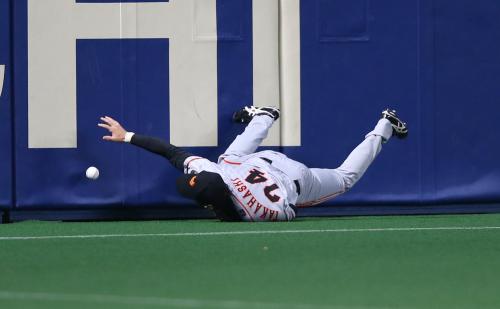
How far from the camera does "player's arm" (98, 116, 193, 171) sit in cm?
939

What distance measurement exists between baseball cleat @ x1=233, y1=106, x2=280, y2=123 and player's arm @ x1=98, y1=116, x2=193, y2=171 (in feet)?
1.74

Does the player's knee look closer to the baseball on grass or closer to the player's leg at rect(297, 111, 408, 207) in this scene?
the player's leg at rect(297, 111, 408, 207)

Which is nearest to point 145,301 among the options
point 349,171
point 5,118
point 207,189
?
point 207,189

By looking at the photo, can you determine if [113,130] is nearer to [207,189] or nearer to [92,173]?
[92,173]

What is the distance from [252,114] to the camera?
968 centimetres

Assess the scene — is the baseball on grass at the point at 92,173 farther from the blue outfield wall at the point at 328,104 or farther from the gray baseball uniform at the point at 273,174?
the gray baseball uniform at the point at 273,174

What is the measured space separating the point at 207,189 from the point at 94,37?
175 cm

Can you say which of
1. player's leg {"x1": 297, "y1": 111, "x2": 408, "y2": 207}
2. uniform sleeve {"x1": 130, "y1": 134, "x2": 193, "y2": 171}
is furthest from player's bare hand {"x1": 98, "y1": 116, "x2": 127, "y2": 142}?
player's leg {"x1": 297, "y1": 111, "x2": 408, "y2": 207}

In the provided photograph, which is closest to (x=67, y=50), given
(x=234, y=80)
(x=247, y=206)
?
(x=234, y=80)

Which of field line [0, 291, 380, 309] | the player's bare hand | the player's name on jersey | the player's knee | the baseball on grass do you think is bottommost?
field line [0, 291, 380, 309]

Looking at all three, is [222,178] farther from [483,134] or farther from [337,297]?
[337,297]

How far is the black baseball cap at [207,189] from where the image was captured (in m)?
8.94

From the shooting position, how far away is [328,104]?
9.97 m

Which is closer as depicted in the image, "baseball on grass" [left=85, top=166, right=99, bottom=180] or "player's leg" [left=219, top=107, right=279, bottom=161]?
"player's leg" [left=219, top=107, right=279, bottom=161]
